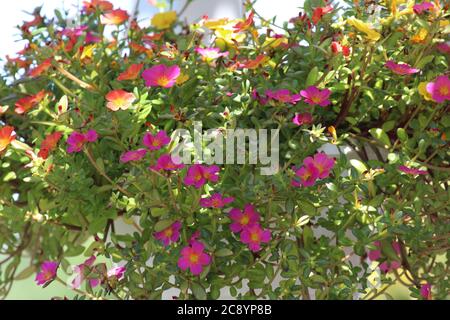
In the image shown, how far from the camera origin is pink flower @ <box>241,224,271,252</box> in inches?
47.6

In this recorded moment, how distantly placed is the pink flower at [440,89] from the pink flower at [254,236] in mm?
404

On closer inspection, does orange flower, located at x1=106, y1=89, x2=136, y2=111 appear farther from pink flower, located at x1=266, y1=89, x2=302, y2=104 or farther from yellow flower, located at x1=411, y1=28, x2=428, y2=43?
yellow flower, located at x1=411, y1=28, x2=428, y2=43

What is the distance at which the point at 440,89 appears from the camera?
49.1 inches

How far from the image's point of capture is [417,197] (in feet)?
4.21

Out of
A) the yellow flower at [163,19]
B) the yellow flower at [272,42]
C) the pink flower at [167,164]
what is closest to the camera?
the pink flower at [167,164]

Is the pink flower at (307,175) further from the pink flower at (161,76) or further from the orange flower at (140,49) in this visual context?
the orange flower at (140,49)

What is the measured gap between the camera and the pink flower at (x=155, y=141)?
119cm

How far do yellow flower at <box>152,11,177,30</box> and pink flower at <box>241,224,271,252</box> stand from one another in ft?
2.23

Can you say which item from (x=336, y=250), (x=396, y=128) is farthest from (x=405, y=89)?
(x=336, y=250)

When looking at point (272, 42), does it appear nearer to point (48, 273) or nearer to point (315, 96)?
point (315, 96)

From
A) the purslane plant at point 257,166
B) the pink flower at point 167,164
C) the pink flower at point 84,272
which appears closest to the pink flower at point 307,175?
the purslane plant at point 257,166

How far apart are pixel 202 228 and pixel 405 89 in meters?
0.48

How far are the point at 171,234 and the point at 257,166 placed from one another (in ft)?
0.68
